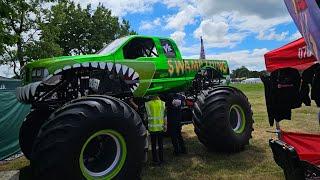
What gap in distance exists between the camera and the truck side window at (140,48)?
9.84m

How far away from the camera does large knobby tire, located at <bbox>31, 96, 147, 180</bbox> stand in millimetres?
6379

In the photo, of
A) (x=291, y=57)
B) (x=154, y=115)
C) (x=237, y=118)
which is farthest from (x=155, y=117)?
(x=291, y=57)

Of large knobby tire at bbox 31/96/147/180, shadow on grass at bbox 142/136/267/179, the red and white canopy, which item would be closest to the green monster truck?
large knobby tire at bbox 31/96/147/180

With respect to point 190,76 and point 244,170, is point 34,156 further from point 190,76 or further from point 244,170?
point 190,76

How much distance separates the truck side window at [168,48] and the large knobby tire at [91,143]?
343 cm

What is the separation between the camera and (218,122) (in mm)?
9633

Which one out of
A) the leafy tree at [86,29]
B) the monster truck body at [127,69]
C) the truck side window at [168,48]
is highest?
the leafy tree at [86,29]

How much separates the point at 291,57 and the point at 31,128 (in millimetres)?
5638

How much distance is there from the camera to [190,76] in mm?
11023

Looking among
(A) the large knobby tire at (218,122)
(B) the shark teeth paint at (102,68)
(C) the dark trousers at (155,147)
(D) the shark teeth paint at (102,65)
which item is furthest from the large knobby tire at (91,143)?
(A) the large knobby tire at (218,122)

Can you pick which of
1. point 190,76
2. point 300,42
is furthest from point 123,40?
point 300,42

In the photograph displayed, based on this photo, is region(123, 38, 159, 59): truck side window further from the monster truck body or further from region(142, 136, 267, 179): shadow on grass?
region(142, 136, 267, 179): shadow on grass

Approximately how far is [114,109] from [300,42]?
2.94 metres

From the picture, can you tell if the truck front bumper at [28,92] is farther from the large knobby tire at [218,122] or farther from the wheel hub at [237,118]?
the wheel hub at [237,118]
